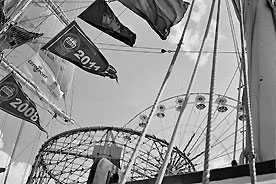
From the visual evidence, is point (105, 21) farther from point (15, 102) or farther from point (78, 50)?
point (15, 102)

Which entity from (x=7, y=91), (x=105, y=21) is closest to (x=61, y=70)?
(x=7, y=91)

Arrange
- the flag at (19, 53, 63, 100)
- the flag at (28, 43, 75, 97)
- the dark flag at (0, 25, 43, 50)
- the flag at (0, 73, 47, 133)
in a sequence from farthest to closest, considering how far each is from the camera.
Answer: the flag at (28, 43, 75, 97), the flag at (19, 53, 63, 100), the dark flag at (0, 25, 43, 50), the flag at (0, 73, 47, 133)

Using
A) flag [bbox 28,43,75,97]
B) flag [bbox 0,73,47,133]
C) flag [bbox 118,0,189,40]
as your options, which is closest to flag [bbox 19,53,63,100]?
flag [bbox 28,43,75,97]

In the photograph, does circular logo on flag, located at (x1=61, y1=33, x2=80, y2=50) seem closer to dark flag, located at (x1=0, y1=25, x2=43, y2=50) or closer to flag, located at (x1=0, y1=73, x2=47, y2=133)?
dark flag, located at (x1=0, y1=25, x2=43, y2=50)

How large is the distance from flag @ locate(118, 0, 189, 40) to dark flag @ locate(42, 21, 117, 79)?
206 centimetres

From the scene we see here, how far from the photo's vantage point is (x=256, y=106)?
2.65 meters

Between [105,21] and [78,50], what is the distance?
921mm

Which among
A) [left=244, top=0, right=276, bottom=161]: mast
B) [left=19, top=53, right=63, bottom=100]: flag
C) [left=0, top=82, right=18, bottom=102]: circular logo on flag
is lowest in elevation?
[left=244, top=0, right=276, bottom=161]: mast

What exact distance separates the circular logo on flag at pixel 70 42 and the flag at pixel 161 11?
2095mm

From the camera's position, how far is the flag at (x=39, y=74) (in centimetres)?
1677

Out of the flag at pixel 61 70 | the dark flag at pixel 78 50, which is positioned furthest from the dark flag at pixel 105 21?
the flag at pixel 61 70

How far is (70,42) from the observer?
21.7ft

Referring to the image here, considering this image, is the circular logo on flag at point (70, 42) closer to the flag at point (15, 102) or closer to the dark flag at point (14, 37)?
the dark flag at point (14, 37)

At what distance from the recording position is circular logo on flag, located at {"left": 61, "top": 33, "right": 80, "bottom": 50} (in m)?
6.58
